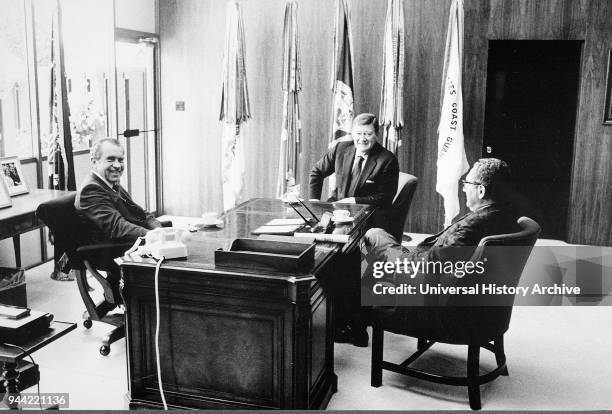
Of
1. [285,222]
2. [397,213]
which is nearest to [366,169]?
[397,213]

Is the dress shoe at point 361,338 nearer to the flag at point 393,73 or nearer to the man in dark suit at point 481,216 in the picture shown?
the man in dark suit at point 481,216

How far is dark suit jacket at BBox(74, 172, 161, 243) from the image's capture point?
334 cm

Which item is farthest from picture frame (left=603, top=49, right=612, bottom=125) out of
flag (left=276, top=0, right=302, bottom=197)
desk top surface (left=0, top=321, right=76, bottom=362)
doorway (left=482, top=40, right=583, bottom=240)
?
desk top surface (left=0, top=321, right=76, bottom=362)

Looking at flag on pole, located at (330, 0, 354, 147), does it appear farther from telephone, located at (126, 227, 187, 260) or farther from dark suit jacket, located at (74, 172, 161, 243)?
telephone, located at (126, 227, 187, 260)

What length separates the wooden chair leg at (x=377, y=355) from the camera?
3012mm

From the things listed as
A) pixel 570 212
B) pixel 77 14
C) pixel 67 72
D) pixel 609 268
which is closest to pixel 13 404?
pixel 67 72

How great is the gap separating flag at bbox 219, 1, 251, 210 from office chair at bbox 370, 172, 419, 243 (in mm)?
2118

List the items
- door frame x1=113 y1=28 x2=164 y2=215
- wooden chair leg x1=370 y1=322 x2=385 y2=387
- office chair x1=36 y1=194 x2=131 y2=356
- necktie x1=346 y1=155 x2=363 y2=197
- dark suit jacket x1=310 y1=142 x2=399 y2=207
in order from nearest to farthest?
wooden chair leg x1=370 y1=322 x2=385 y2=387
office chair x1=36 y1=194 x2=131 y2=356
dark suit jacket x1=310 y1=142 x2=399 y2=207
necktie x1=346 y1=155 x2=363 y2=197
door frame x1=113 y1=28 x2=164 y2=215

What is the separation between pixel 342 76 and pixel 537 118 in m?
1.79

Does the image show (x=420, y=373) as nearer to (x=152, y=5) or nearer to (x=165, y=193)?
(x=165, y=193)

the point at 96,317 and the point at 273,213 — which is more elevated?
the point at 273,213

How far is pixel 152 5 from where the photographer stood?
6328 mm

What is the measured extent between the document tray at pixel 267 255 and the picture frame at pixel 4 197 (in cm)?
218

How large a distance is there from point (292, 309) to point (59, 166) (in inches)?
120
